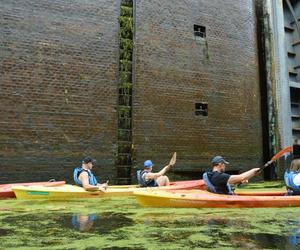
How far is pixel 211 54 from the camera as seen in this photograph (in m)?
12.7

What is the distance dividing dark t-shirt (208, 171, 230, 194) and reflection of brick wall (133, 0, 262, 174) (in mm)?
4940

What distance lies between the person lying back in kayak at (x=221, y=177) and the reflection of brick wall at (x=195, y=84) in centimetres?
493

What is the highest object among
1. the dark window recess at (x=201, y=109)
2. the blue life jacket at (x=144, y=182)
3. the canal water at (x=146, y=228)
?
the dark window recess at (x=201, y=109)

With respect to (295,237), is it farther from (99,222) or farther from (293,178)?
(293,178)

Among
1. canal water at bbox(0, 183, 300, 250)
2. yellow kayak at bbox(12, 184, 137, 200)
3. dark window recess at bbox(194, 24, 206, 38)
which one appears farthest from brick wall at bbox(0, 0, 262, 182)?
canal water at bbox(0, 183, 300, 250)

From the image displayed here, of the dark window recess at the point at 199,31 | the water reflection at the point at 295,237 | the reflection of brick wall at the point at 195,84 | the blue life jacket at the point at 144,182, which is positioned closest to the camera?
the water reflection at the point at 295,237

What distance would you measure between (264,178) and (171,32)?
5993 mm

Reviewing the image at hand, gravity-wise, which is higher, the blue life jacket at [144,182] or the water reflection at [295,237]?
the blue life jacket at [144,182]

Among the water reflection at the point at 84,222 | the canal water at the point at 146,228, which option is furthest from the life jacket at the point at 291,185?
the water reflection at the point at 84,222

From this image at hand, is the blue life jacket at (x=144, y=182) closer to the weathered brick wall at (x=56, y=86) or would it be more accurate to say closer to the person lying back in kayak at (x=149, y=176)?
the person lying back in kayak at (x=149, y=176)

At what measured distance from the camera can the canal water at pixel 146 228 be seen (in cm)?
346

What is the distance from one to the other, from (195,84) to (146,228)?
27.4 feet

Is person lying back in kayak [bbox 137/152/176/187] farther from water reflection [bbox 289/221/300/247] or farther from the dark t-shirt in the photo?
water reflection [bbox 289/221/300/247]

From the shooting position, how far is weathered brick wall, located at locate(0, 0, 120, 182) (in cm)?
938
